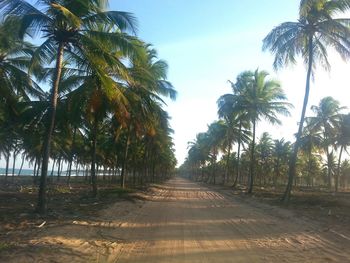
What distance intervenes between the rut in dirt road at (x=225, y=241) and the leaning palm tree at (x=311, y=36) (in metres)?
11.7

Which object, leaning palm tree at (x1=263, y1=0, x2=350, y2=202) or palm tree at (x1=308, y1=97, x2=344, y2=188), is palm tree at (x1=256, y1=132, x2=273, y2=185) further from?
leaning palm tree at (x1=263, y1=0, x2=350, y2=202)

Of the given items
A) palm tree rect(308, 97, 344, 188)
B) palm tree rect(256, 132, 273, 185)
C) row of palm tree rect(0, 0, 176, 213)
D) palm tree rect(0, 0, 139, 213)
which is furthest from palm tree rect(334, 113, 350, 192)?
palm tree rect(0, 0, 139, 213)

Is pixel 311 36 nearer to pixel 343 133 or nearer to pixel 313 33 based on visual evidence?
pixel 313 33

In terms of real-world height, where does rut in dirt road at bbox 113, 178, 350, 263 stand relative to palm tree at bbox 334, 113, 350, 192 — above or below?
below

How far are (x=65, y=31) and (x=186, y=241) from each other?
8882 millimetres

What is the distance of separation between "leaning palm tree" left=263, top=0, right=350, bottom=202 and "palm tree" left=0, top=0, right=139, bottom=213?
11.7m

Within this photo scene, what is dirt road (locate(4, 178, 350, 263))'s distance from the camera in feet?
31.1

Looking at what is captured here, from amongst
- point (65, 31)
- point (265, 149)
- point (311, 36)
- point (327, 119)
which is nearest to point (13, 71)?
point (65, 31)

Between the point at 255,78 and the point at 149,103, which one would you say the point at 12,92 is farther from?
the point at 255,78

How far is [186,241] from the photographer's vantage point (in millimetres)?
11469

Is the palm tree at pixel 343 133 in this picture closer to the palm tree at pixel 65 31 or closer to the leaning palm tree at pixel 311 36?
the leaning palm tree at pixel 311 36

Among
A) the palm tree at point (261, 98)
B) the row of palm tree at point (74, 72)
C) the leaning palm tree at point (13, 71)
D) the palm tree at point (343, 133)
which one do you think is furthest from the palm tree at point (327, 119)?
the leaning palm tree at point (13, 71)

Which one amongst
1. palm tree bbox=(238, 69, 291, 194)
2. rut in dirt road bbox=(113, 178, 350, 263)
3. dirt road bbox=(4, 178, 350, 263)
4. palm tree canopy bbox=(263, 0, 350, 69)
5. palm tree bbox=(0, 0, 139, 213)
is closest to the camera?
dirt road bbox=(4, 178, 350, 263)

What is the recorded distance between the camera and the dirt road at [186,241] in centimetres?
948
